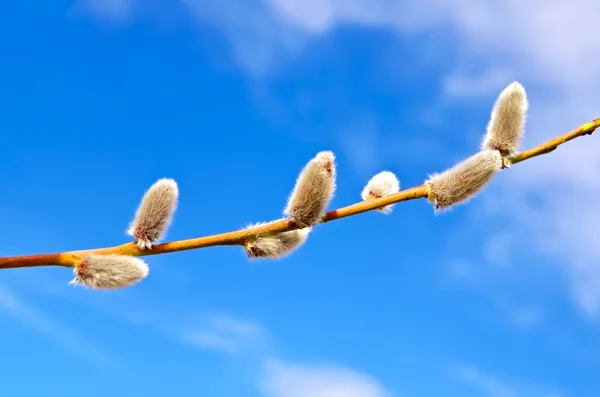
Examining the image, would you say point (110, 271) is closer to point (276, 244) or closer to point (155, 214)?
point (155, 214)

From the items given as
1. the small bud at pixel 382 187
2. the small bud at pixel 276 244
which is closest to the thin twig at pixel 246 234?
the small bud at pixel 276 244

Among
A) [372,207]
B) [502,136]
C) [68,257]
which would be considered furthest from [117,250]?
[502,136]

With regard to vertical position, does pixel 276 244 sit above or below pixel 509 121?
below

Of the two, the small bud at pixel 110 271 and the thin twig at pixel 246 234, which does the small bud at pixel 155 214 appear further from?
the small bud at pixel 110 271

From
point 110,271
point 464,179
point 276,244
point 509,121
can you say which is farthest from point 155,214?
point 509,121

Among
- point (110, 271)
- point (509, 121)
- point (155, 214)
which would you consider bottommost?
point (110, 271)

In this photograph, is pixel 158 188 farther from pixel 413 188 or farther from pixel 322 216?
pixel 413 188

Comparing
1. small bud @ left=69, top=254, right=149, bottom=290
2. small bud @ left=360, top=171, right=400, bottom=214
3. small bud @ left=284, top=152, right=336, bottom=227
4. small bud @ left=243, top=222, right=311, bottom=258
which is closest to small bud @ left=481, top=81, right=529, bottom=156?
small bud @ left=360, top=171, right=400, bottom=214

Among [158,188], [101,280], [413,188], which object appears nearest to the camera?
[101,280]
